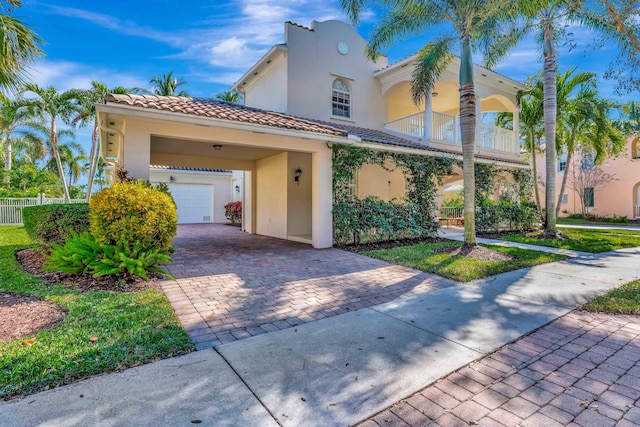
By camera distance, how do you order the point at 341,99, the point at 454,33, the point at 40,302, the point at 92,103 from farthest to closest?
the point at 92,103
the point at 341,99
the point at 454,33
the point at 40,302

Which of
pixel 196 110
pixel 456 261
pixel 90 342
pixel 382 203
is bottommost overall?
pixel 90 342

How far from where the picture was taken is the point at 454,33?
10.2 m

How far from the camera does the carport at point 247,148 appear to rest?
7.47 meters

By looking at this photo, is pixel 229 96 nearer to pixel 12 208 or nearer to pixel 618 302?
pixel 12 208

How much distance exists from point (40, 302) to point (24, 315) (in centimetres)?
54

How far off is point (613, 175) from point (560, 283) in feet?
87.6

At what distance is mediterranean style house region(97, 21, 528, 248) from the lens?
362 inches

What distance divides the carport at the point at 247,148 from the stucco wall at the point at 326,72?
2.33 meters

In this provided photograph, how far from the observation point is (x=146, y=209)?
6043 millimetres

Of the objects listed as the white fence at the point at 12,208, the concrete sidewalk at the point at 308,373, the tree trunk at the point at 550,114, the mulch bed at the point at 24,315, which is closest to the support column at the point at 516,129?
the tree trunk at the point at 550,114

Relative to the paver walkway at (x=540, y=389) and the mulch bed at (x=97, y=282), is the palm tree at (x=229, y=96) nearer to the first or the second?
the mulch bed at (x=97, y=282)

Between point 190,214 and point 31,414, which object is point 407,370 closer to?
point 31,414

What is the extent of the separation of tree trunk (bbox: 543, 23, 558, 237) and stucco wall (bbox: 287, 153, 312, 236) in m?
8.89

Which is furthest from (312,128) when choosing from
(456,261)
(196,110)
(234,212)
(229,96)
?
(229,96)
